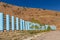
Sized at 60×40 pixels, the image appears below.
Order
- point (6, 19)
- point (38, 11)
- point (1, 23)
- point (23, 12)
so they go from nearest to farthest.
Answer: point (1, 23), point (6, 19), point (23, 12), point (38, 11)

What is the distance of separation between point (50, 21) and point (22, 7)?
2505cm

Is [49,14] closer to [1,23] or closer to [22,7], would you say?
[22,7]

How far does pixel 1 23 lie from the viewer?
24547 millimetres

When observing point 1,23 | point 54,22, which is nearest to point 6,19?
point 1,23

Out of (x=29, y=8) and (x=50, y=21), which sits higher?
(x=29, y=8)

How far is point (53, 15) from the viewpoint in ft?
405

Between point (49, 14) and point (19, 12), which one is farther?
point (49, 14)

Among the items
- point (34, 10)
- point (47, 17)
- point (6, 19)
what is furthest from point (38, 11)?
point (6, 19)

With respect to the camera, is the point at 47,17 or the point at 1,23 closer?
the point at 1,23

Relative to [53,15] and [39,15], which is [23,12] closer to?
[39,15]

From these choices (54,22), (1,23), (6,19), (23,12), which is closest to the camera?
(1,23)

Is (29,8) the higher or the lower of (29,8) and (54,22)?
the higher

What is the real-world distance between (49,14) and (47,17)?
31.0 feet

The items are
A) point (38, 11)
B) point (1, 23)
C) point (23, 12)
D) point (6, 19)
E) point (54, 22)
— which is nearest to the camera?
point (1, 23)
